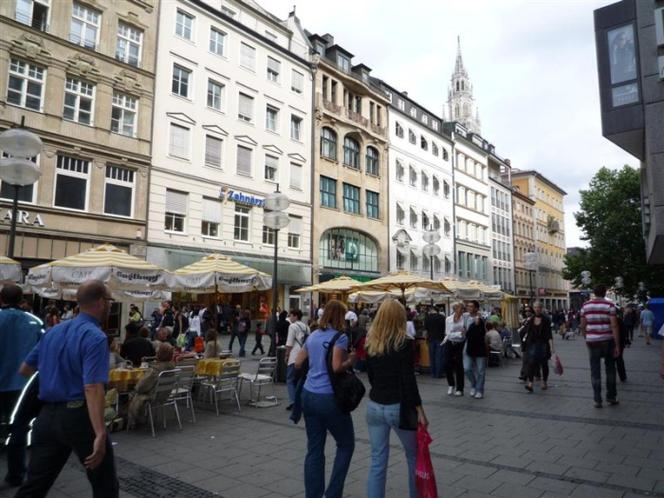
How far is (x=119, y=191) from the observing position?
2250cm

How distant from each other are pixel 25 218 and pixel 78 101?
584 centimetres

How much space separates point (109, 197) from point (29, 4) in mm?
8316

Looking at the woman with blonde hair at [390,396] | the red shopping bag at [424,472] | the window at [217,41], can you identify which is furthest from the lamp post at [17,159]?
the window at [217,41]

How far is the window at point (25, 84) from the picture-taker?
19484 millimetres

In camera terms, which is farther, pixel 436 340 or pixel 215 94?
pixel 215 94

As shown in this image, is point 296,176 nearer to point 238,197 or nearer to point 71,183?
point 238,197

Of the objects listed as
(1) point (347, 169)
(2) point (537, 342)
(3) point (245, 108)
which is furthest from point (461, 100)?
(2) point (537, 342)

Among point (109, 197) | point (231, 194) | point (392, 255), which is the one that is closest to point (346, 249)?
point (392, 255)

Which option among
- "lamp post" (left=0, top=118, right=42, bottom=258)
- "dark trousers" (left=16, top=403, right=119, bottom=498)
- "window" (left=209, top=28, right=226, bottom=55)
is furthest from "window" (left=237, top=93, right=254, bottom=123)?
"dark trousers" (left=16, top=403, right=119, bottom=498)

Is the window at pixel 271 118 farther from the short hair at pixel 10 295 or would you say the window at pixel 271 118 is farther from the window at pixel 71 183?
the short hair at pixel 10 295

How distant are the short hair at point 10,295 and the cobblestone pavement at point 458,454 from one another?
1.84 m

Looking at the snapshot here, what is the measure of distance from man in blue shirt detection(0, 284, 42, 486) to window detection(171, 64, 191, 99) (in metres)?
22.6

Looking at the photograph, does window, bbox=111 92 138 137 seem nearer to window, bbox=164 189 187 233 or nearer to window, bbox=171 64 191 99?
window, bbox=171 64 191 99

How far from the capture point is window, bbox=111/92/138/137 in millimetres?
22734
